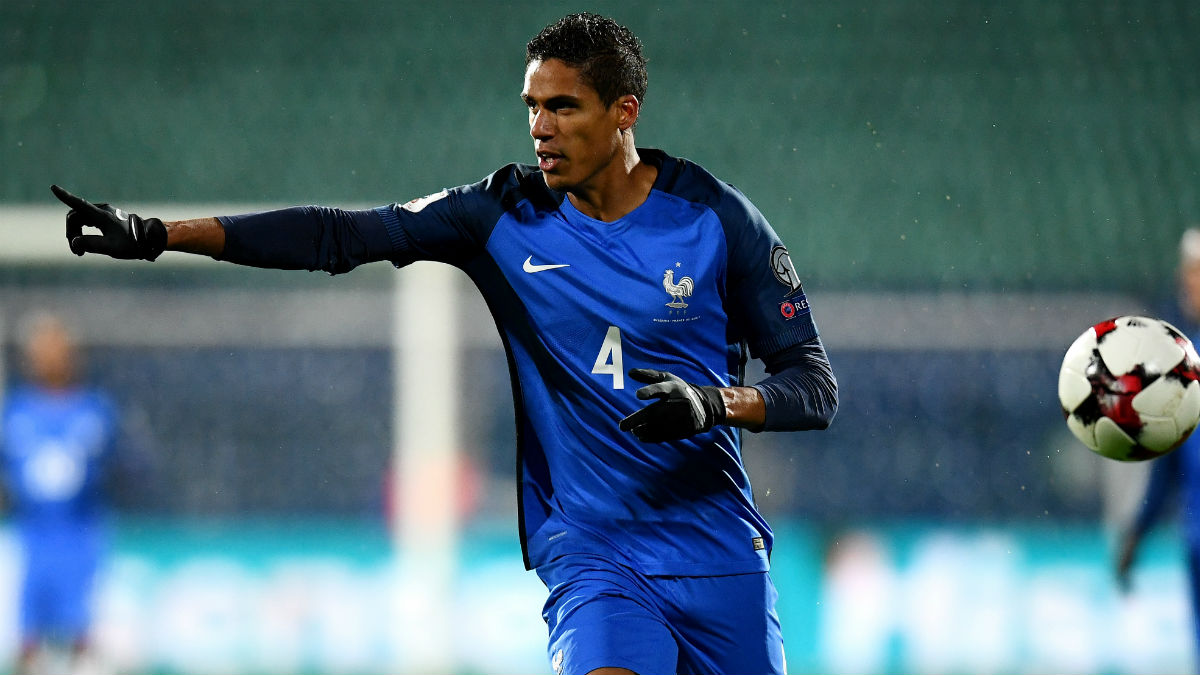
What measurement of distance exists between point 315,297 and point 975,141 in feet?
21.3

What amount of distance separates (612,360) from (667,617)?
611 mm

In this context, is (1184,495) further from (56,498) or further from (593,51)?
(56,498)

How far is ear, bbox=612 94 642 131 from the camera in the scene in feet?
10.4

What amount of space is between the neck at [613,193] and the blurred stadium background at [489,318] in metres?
5.16

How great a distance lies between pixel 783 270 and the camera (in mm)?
3154

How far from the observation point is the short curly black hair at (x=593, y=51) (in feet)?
10.1

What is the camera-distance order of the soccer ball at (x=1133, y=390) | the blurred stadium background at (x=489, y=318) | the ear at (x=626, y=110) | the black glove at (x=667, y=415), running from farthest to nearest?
the blurred stadium background at (x=489, y=318) < the soccer ball at (x=1133, y=390) < the ear at (x=626, y=110) < the black glove at (x=667, y=415)

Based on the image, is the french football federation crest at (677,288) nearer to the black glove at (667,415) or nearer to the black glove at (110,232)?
the black glove at (667,415)

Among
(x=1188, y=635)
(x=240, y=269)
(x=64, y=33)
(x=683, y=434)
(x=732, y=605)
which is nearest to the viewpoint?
(x=683, y=434)

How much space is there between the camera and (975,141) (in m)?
10.8

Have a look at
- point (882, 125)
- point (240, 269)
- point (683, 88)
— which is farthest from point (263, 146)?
point (882, 125)

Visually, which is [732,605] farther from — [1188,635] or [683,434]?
[1188,635]

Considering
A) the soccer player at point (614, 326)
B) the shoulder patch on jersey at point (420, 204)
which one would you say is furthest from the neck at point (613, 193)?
the shoulder patch on jersey at point (420, 204)

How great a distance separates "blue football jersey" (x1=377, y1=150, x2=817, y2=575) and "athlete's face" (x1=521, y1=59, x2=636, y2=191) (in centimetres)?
14
